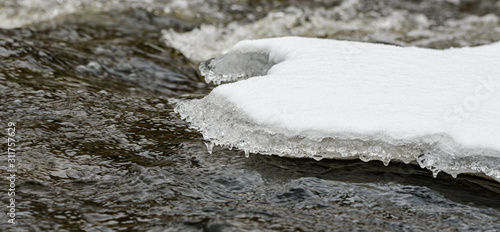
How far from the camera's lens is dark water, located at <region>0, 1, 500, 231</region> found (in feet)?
8.07

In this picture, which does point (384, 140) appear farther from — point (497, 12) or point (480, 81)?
point (497, 12)

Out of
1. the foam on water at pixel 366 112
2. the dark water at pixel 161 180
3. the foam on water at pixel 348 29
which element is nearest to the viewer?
the dark water at pixel 161 180

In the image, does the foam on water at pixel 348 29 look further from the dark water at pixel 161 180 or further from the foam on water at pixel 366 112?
the foam on water at pixel 366 112

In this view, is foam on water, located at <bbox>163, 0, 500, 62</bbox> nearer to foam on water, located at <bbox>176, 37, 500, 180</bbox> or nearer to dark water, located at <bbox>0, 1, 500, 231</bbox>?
dark water, located at <bbox>0, 1, 500, 231</bbox>

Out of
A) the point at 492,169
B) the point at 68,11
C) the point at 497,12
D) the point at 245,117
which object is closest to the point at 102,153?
the point at 245,117

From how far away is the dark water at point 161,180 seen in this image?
8.07 feet

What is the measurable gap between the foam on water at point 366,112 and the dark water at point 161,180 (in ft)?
0.43

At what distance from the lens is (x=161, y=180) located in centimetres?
278

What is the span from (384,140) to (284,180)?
0.55 m

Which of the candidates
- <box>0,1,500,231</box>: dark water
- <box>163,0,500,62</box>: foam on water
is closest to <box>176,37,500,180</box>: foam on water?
<box>0,1,500,231</box>: dark water

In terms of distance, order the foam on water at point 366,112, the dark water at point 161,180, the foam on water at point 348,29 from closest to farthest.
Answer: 1. the dark water at point 161,180
2. the foam on water at point 366,112
3. the foam on water at point 348,29

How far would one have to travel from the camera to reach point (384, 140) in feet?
9.23

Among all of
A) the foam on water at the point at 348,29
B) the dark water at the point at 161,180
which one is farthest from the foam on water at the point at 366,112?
the foam on water at the point at 348,29

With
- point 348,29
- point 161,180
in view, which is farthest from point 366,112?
point 348,29
